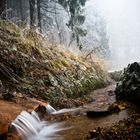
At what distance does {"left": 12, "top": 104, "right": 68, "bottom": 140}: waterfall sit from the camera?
7.27m

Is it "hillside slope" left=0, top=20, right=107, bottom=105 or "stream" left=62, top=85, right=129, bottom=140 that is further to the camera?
"hillside slope" left=0, top=20, right=107, bottom=105

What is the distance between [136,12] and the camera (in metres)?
93.8

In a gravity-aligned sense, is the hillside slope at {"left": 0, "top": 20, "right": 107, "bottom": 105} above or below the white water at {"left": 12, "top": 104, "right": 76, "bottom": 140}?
above

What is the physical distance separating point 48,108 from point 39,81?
1716 mm

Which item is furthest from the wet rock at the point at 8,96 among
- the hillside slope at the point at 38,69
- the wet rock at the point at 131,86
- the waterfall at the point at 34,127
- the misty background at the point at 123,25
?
the misty background at the point at 123,25

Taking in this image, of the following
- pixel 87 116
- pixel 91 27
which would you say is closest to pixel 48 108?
pixel 87 116

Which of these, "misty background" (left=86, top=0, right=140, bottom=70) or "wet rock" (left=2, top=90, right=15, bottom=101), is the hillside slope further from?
"misty background" (left=86, top=0, right=140, bottom=70)

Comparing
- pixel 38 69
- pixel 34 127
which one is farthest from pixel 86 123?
pixel 38 69

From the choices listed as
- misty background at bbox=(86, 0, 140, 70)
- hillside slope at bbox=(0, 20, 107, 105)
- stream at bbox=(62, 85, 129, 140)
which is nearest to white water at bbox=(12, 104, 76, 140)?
stream at bbox=(62, 85, 129, 140)

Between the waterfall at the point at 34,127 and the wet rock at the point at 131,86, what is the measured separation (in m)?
3.45

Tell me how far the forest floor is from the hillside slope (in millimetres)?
780

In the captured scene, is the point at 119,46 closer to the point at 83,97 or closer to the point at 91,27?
the point at 91,27

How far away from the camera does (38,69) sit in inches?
465

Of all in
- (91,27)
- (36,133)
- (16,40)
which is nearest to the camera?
(36,133)
